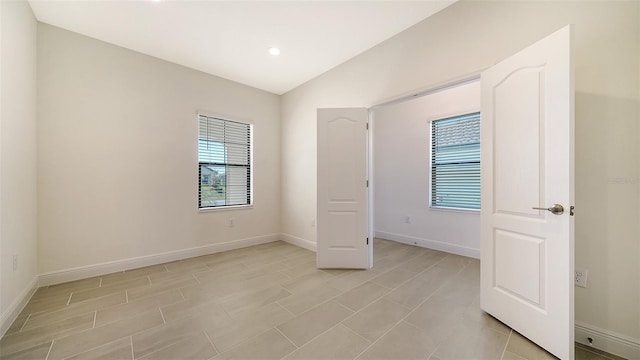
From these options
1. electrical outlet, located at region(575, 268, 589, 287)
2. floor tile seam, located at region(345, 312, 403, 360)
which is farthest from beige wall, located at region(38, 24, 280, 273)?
electrical outlet, located at region(575, 268, 589, 287)

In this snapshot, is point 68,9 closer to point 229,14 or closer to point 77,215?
point 229,14

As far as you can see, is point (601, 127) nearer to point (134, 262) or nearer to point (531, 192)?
point (531, 192)

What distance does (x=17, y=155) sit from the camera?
83.0 inches

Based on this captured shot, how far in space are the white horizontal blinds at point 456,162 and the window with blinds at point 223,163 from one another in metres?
3.51

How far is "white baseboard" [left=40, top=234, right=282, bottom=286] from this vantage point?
2.65m

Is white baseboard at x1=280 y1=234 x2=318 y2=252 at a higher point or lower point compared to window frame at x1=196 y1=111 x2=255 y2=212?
lower

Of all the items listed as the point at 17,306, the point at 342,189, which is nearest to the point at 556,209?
the point at 342,189

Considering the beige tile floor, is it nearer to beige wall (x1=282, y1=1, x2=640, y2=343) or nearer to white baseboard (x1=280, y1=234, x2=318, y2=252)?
beige wall (x1=282, y1=1, x2=640, y2=343)

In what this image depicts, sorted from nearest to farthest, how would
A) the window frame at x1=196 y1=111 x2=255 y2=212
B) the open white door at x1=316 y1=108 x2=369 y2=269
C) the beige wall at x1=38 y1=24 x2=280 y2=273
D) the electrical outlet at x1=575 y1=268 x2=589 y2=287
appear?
the electrical outlet at x1=575 y1=268 x2=589 y2=287
the beige wall at x1=38 y1=24 x2=280 y2=273
the open white door at x1=316 y1=108 x2=369 y2=269
the window frame at x1=196 y1=111 x2=255 y2=212

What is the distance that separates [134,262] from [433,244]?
4629 millimetres

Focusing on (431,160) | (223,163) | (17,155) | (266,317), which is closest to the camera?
(266,317)

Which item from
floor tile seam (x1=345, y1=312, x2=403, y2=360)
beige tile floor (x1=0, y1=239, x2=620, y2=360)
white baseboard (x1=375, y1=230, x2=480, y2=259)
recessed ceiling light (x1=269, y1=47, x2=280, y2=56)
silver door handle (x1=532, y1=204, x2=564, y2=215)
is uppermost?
recessed ceiling light (x1=269, y1=47, x2=280, y2=56)

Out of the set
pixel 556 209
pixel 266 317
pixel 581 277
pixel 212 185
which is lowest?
pixel 266 317

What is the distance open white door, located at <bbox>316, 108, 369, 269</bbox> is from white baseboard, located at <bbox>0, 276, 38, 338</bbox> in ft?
9.20
